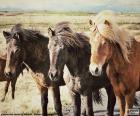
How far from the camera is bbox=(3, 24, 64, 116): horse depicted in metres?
3.39

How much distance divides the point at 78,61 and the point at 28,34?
1.85 feet

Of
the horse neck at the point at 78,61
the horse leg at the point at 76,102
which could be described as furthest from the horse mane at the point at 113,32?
the horse leg at the point at 76,102

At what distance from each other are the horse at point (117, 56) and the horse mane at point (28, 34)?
77 cm

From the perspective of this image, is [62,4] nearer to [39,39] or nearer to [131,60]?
[39,39]

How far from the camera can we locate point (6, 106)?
401 cm

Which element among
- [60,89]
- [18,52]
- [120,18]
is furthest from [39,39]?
[120,18]

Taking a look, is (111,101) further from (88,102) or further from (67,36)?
(67,36)

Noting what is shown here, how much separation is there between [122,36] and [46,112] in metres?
1.22

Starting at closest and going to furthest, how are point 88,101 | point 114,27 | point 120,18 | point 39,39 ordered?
point 114,27 < point 88,101 < point 39,39 < point 120,18

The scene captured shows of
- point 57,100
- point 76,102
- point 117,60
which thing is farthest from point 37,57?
point 117,60

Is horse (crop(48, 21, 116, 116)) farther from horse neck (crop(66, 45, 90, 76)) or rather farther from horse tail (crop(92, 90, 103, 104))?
horse tail (crop(92, 90, 103, 104))

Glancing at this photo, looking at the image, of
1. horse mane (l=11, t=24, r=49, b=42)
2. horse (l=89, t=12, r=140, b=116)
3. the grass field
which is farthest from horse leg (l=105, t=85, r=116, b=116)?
horse mane (l=11, t=24, r=49, b=42)

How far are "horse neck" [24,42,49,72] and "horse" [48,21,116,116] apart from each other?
10.4 inches

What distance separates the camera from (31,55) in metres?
3.51
